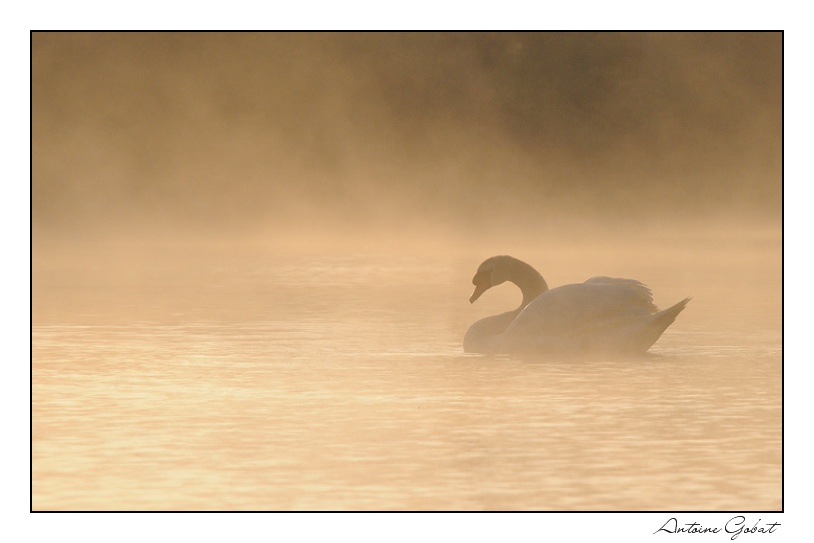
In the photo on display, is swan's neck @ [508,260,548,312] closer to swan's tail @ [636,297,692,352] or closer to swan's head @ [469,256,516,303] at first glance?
swan's head @ [469,256,516,303]

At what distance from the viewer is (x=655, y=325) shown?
1233cm

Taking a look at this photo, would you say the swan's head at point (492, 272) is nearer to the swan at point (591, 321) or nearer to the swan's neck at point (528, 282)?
the swan's neck at point (528, 282)

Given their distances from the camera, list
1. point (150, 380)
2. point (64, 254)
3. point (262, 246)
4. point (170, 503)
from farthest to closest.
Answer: point (262, 246) < point (64, 254) < point (150, 380) < point (170, 503)

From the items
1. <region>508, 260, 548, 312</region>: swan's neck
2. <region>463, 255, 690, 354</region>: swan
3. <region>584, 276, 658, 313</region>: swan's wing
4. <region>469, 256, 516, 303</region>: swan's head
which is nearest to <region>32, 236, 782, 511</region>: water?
<region>463, 255, 690, 354</region>: swan

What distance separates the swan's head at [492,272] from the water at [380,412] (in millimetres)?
549

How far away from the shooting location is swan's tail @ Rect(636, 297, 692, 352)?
12.3 m

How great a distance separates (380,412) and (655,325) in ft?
9.65

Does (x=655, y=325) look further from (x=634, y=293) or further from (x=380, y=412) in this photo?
(x=380, y=412)

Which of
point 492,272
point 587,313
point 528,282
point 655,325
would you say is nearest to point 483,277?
point 492,272

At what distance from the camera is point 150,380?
11453mm

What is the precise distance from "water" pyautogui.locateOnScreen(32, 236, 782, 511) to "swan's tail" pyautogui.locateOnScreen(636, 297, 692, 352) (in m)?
0.17

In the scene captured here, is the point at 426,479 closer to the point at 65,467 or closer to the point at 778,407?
the point at 65,467

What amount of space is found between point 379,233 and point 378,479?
1321 inches

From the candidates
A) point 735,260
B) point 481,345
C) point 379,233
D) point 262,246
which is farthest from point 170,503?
point 379,233
